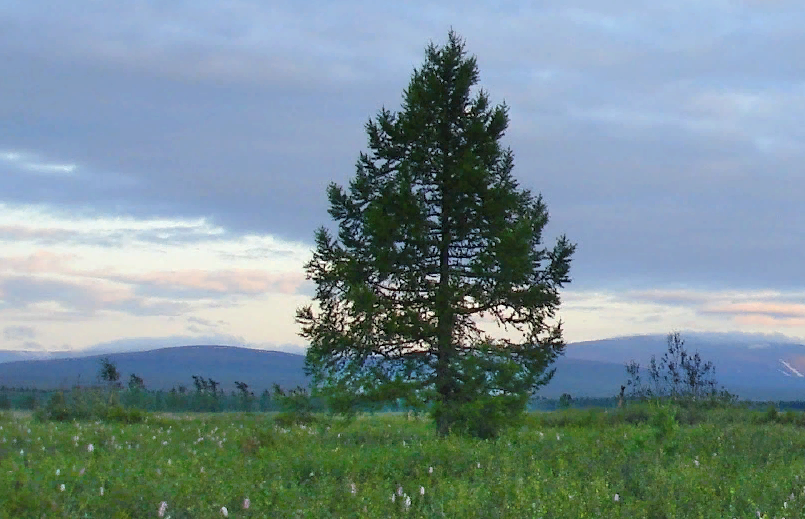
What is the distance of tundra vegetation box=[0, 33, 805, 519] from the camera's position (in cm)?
1120

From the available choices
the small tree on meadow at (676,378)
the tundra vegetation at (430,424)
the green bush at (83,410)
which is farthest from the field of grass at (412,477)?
the small tree on meadow at (676,378)

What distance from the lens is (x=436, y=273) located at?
24.2m

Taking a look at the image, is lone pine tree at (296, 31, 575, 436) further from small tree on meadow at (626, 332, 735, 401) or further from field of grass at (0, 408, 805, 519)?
small tree on meadow at (626, 332, 735, 401)

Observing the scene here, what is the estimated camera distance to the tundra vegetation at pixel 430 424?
11.2 metres

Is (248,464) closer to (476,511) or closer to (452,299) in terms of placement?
(476,511)

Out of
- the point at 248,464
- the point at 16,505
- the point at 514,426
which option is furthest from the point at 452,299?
the point at 16,505

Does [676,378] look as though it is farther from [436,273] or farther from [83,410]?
[83,410]

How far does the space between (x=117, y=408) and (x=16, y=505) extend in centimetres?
1962

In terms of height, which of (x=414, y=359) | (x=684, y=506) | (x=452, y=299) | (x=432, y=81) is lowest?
(x=684, y=506)

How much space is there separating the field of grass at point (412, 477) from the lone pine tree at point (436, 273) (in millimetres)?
4148

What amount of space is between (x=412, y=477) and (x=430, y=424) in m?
12.5

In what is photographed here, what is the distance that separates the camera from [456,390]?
2348cm

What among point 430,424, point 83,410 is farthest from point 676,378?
point 83,410

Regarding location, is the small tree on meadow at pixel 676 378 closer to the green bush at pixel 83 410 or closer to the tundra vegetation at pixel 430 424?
the tundra vegetation at pixel 430 424
